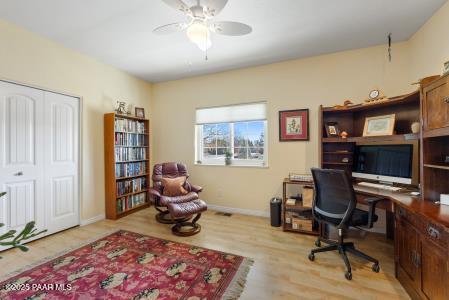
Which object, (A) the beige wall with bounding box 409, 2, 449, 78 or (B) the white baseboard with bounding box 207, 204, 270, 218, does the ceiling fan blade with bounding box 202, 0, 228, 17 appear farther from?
(B) the white baseboard with bounding box 207, 204, 270, 218

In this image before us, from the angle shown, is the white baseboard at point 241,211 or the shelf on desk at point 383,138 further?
the white baseboard at point 241,211

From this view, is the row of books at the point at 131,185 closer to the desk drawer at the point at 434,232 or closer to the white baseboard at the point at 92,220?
the white baseboard at the point at 92,220

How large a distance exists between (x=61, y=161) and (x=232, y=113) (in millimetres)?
2745

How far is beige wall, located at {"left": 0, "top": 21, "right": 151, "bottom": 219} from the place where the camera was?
255 centimetres

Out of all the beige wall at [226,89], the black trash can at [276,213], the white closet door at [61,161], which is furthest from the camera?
the black trash can at [276,213]

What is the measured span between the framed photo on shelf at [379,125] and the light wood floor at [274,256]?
1.38 metres

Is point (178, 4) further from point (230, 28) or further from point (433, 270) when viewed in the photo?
point (433, 270)

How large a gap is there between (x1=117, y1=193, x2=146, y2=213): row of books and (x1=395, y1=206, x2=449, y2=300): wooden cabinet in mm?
3773

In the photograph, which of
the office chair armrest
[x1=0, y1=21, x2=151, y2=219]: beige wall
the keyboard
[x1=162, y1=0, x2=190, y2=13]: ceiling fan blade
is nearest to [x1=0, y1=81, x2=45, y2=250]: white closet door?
[x1=0, y1=21, x2=151, y2=219]: beige wall

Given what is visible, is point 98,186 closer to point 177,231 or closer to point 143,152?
point 143,152

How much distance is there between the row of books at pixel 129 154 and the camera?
365 cm

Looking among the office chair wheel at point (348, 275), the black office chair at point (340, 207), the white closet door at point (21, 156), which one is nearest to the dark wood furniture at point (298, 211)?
the black office chair at point (340, 207)

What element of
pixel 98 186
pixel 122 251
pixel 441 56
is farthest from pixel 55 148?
pixel 441 56

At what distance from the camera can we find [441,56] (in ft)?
7.23
